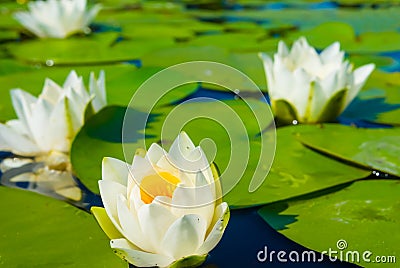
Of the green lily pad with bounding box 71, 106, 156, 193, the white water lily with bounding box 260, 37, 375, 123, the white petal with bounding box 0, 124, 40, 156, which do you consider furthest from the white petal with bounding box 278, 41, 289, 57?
the white petal with bounding box 0, 124, 40, 156

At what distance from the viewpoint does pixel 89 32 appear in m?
2.74

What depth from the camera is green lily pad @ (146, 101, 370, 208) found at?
3.58 ft

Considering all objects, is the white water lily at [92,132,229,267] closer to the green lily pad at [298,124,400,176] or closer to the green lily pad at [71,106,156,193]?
the green lily pad at [71,106,156,193]

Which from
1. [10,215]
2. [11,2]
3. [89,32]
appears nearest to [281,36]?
[89,32]

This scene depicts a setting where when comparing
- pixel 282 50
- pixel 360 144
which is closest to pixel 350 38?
pixel 282 50

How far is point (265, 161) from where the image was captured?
126 cm

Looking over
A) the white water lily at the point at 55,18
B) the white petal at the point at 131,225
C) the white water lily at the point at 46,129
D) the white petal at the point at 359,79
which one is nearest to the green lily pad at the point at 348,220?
the white petal at the point at 131,225

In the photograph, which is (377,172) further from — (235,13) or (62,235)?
(235,13)

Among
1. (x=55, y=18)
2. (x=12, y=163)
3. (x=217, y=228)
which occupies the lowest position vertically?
(x=12, y=163)

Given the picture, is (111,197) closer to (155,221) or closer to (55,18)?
(155,221)

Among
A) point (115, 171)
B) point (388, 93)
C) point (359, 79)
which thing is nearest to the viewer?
point (115, 171)

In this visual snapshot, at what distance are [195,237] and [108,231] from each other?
0.49ft

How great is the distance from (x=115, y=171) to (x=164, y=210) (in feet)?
0.49

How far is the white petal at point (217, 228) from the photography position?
0.78m
